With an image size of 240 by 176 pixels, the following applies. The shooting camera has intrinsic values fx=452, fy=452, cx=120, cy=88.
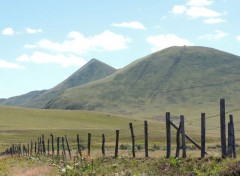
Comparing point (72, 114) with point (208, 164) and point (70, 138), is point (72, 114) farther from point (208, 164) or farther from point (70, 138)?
point (208, 164)

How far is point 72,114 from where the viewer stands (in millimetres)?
199125

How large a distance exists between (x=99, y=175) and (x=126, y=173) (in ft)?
7.04

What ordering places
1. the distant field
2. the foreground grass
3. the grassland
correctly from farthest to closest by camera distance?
the distant field < the grassland < the foreground grass

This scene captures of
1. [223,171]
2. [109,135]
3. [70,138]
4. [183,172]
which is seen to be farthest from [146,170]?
[109,135]

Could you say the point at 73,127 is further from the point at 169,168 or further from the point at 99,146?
the point at 169,168

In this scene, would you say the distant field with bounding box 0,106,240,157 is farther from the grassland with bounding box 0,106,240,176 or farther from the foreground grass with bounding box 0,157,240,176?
the foreground grass with bounding box 0,157,240,176

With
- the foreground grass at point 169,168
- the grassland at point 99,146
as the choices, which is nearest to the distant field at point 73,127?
the grassland at point 99,146

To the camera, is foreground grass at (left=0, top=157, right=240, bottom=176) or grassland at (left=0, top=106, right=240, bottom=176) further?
grassland at (left=0, top=106, right=240, bottom=176)

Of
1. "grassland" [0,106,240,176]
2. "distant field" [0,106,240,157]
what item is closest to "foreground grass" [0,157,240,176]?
"grassland" [0,106,240,176]

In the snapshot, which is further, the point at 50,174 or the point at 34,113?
the point at 34,113

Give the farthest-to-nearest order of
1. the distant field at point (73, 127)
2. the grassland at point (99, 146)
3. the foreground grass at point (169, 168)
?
the distant field at point (73, 127)
the grassland at point (99, 146)
the foreground grass at point (169, 168)

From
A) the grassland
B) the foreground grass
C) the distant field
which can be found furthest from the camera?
the distant field

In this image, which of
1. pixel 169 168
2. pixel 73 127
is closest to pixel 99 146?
pixel 73 127

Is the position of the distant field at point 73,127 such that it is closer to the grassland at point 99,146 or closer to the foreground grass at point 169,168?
the grassland at point 99,146
